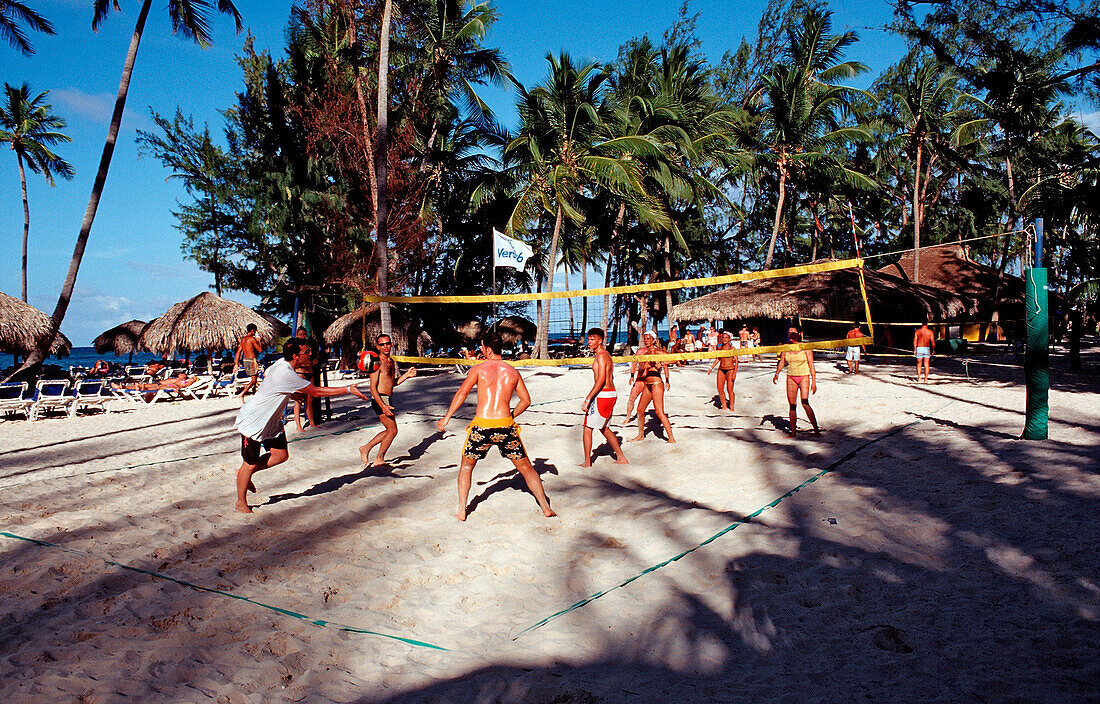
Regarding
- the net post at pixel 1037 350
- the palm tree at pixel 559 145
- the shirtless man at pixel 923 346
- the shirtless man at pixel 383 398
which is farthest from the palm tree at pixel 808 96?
the shirtless man at pixel 383 398

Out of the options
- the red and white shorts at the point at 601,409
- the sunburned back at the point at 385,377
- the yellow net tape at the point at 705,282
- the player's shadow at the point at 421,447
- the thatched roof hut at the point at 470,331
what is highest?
the yellow net tape at the point at 705,282

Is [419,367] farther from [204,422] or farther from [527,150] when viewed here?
[204,422]

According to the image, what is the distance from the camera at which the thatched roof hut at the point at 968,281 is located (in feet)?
68.6

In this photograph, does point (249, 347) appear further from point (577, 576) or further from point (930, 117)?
point (930, 117)

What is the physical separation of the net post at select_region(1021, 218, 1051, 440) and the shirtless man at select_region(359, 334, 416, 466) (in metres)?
6.86

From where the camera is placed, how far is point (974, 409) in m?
9.46

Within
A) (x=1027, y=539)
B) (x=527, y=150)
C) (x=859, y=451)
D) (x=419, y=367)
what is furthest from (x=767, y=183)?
(x=1027, y=539)

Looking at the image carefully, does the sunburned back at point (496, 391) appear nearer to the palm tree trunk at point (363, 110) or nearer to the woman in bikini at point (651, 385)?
the woman in bikini at point (651, 385)

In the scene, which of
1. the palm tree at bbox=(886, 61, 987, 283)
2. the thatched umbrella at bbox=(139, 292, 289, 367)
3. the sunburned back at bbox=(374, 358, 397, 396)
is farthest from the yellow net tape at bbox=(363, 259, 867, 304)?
the palm tree at bbox=(886, 61, 987, 283)

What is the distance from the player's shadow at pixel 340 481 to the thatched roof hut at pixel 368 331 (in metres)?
12.8

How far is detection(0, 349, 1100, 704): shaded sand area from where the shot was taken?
3045mm

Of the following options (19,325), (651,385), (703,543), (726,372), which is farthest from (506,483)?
(19,325)

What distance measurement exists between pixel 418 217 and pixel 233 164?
1089 cm

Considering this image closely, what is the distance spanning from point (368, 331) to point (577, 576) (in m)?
17.3
